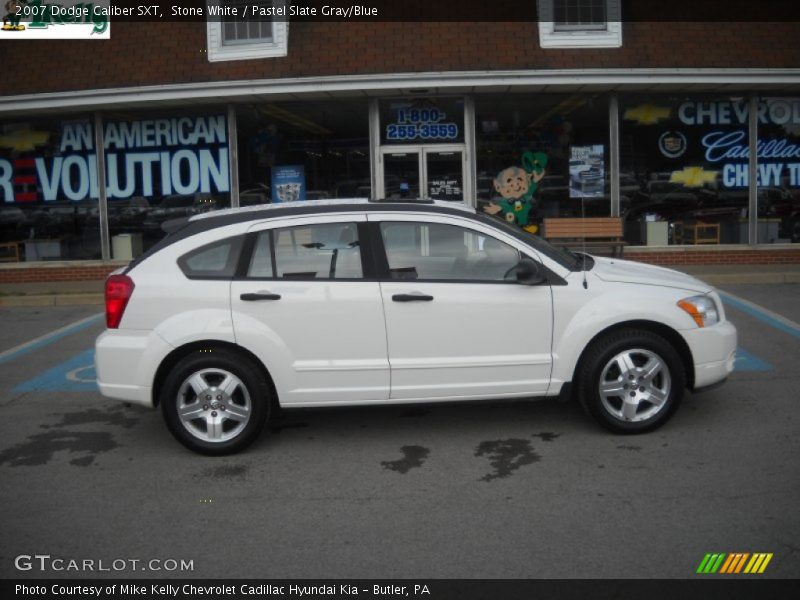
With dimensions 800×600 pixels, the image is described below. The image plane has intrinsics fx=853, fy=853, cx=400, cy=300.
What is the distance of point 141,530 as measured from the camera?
15.3 feet

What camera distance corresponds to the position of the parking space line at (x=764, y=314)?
31.7 feet

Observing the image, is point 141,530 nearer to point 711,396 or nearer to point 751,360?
point 711,396

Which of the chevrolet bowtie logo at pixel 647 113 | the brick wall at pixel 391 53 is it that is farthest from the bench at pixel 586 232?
the brick wall at pixel 391 53

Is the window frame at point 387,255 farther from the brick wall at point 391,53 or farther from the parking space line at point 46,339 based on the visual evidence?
the brick wall at point 391,53

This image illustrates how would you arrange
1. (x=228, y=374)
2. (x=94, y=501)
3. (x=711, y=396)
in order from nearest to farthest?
(x=94, y=501)
(x=228, y=374)
(x=711, y=396)

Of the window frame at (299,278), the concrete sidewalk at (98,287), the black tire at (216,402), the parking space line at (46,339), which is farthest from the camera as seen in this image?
the concrete sidewalk at (98,287)

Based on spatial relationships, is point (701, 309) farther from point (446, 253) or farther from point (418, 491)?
point (418, 491)

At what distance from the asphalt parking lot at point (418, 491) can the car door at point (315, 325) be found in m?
0.48

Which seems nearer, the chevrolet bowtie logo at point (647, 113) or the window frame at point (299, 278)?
the window frame at point (299, 278)

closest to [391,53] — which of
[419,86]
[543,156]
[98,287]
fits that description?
[419,86]

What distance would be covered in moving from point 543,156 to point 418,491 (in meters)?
10.7

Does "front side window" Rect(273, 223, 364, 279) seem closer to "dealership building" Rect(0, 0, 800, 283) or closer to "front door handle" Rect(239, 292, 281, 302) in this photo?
"front door handle" Rect(239, 292, 281, 302)

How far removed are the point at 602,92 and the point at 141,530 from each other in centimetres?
1208

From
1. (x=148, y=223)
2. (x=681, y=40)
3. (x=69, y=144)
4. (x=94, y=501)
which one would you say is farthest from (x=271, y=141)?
(x=94, y=501)
